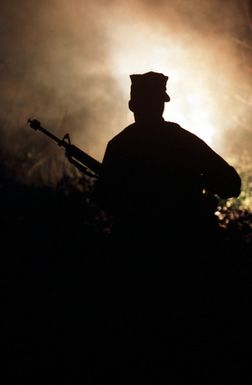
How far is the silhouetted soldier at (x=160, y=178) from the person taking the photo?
137 inches

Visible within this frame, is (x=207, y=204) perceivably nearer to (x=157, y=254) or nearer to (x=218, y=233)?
(x=218, y=233)

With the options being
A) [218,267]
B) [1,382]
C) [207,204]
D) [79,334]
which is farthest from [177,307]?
[1,382]

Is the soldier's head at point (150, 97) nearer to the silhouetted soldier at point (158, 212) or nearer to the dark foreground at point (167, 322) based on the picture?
the silhouetted soldier at point (158, 212)

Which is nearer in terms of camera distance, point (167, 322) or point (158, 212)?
point (167, 322)

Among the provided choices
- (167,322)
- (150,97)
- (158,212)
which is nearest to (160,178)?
(158,212)

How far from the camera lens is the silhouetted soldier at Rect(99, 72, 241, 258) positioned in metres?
3.48

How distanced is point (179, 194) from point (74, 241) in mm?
52499

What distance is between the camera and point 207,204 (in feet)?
11.6

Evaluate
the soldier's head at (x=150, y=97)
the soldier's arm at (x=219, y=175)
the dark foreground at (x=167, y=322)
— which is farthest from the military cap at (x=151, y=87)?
the dark foreground at (x=167, y=322)

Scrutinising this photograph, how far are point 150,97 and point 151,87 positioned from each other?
0.34 ft

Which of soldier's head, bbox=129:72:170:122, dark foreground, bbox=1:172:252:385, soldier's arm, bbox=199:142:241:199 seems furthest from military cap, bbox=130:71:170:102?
dark foreground, bbox=1:172:252:385

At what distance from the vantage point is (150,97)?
12.2 ft

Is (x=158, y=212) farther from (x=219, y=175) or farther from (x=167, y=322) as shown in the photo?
(x=167, y=322)

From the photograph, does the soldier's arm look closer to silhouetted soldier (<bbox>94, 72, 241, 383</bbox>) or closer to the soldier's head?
silhouetted soldier (<bbox>94, 72, 241, 383</bbox>)
